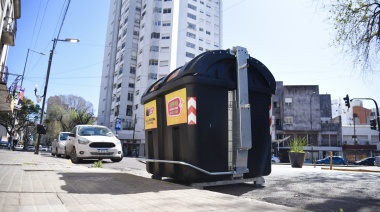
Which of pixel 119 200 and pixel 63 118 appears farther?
pixel 63 118

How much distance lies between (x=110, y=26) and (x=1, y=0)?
59.9 m

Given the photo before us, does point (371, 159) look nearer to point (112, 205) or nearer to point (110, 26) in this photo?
point (112, 205)

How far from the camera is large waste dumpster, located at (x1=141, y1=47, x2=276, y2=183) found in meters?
4.34

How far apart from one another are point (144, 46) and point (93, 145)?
4898cm

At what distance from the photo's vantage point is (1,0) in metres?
14.5

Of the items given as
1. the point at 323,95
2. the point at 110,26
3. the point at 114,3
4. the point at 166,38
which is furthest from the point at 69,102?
the point at 323,95

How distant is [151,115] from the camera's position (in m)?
5.86

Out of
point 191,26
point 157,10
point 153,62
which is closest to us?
point 153,62

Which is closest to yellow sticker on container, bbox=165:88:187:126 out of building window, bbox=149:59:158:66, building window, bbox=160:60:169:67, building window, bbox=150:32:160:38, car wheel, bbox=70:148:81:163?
car wheel, bbox=70:148:81:163

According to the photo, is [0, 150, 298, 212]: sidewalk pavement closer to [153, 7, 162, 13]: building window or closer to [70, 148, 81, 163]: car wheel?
[70, 148, 81, 163]: car wheel

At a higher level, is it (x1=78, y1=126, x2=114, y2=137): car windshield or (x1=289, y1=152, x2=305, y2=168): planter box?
(x1=78, y1=126, x2=114, y2=137): car windshield

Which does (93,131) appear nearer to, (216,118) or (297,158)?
(297,158)

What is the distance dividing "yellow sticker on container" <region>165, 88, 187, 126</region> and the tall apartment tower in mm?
47490

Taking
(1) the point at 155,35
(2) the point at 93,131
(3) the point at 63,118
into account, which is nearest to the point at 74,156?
(2) the point at 93,131
